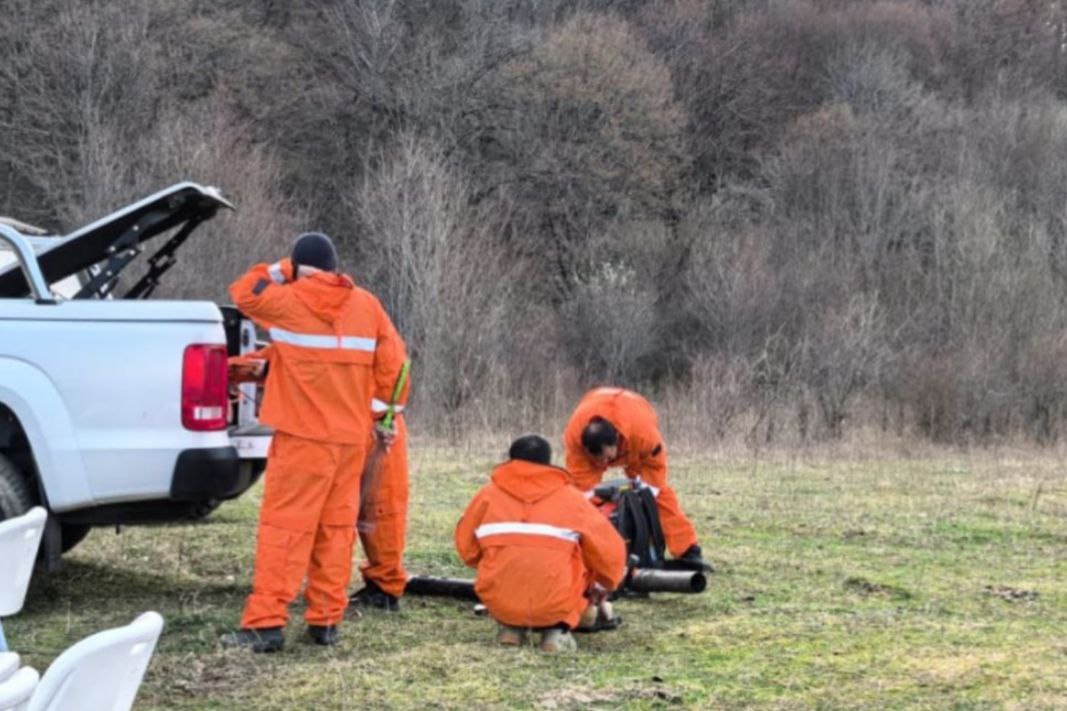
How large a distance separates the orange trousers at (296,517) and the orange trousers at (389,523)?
27.4 inches

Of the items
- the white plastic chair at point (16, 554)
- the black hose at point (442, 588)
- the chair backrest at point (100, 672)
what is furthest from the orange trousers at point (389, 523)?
the chair backrest at point (100, 672)

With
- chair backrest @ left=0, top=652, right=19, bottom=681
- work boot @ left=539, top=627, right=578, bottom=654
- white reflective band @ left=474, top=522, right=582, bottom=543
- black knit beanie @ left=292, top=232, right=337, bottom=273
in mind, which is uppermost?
black knit beanie @ left=292, top=232, right=337, bottom=273

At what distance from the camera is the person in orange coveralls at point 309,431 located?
6547mm

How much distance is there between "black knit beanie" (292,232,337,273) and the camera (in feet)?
22.2

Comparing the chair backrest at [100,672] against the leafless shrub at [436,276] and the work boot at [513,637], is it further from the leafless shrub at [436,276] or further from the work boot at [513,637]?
the leafless shrub at [436,276]

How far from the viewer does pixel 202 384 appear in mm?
6984

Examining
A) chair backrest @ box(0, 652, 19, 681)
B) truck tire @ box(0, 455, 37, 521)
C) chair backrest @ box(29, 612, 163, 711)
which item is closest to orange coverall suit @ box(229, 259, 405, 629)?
truck tire @ box(0, 455, 37, 521)

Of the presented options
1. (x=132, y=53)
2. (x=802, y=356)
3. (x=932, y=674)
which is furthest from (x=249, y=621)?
(x=132, y=53)

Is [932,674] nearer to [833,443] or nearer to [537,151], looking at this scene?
[833,443]

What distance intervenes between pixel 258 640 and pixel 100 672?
3.43 metres

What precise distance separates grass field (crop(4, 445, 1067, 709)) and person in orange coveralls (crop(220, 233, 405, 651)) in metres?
0.25

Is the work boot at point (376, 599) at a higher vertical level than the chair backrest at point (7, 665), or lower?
lower

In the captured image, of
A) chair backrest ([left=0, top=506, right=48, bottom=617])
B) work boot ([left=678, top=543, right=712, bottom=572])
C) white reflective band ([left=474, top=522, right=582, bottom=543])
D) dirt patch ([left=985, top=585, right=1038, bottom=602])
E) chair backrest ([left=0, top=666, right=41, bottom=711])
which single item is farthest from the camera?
work boot ([left=678, top=543, right=712, bottom=572])

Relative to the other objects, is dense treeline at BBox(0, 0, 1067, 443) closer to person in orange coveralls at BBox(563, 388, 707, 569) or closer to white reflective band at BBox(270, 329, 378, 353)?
person in orange coveralls at BBox(563, 388, 707, 569)
